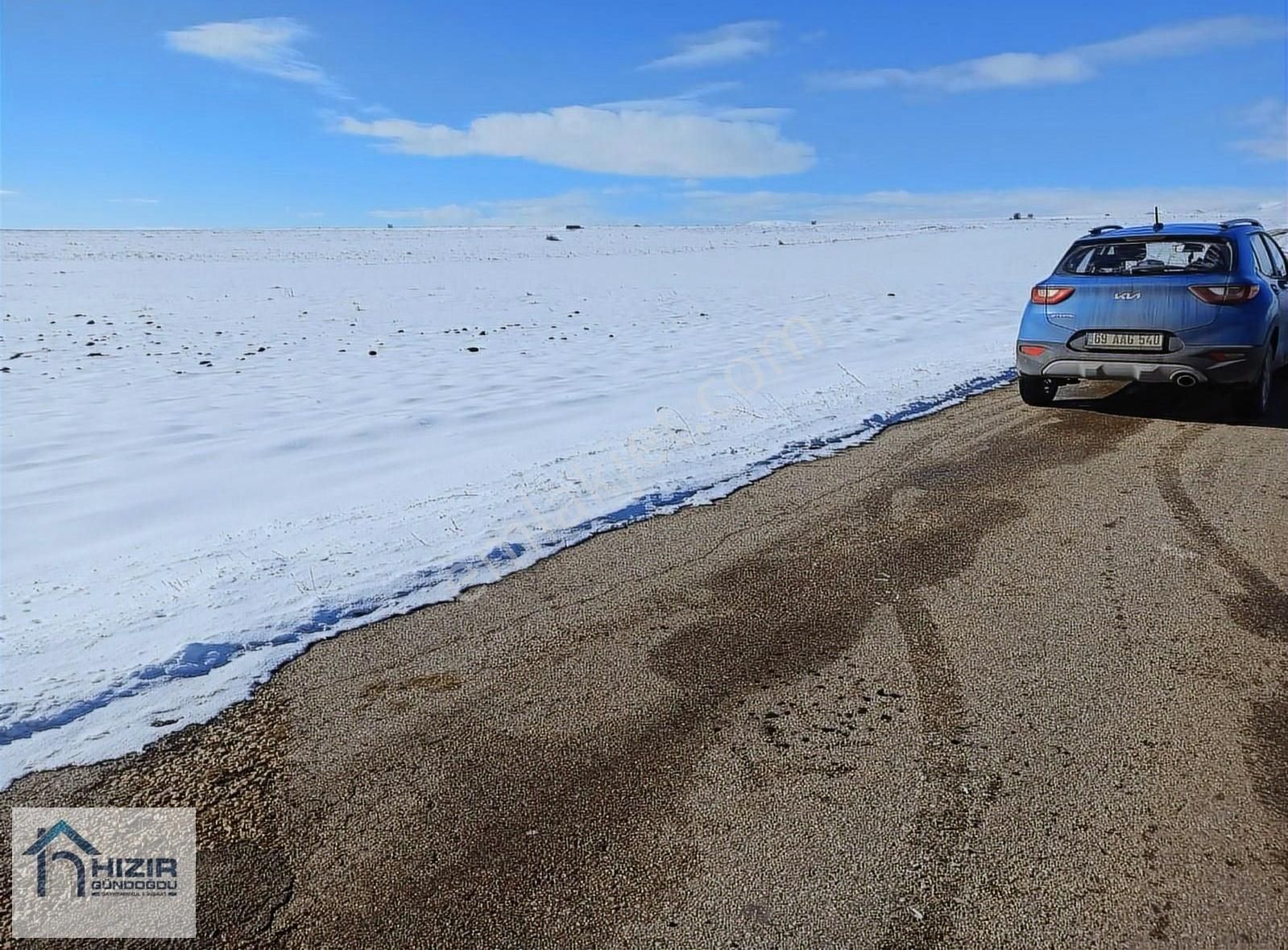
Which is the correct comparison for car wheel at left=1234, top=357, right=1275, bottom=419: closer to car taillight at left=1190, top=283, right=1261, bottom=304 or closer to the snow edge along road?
car taillight at left=1190, top=283, right=1261, bottom=304

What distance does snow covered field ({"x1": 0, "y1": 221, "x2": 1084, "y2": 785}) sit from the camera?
376 cm

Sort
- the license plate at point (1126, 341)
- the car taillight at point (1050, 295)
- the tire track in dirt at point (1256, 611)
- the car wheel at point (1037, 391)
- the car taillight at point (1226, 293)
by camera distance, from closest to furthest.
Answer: the tire track in dirt at point (1256, 611) < the car taillight at point (1226, 293) < the license plate at point (1126, 341) < the car taillight at point (1050, 295) < the car wheel at point (1037, 391)

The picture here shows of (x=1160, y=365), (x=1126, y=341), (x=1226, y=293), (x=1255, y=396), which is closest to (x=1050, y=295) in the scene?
(x=1126, y=341)

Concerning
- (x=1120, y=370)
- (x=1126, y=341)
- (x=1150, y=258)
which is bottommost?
(x=1120, y=370)

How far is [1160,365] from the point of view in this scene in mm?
6746

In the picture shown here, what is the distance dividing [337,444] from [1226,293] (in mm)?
7487

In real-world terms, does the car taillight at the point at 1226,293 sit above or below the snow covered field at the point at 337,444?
above

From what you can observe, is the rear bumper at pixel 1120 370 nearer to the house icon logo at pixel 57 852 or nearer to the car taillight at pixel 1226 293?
the car taillight at pixel 1226 293

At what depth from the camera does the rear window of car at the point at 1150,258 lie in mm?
6875

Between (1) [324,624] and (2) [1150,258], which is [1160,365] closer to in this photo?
(2) [1150,258]

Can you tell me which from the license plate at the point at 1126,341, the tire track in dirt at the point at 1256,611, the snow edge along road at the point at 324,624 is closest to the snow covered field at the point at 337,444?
the snow edge along road at the point at 324,624

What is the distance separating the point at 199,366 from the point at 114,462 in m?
5.80

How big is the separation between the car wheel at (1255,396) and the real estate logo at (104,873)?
7.72m

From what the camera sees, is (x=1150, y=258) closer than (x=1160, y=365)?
No
